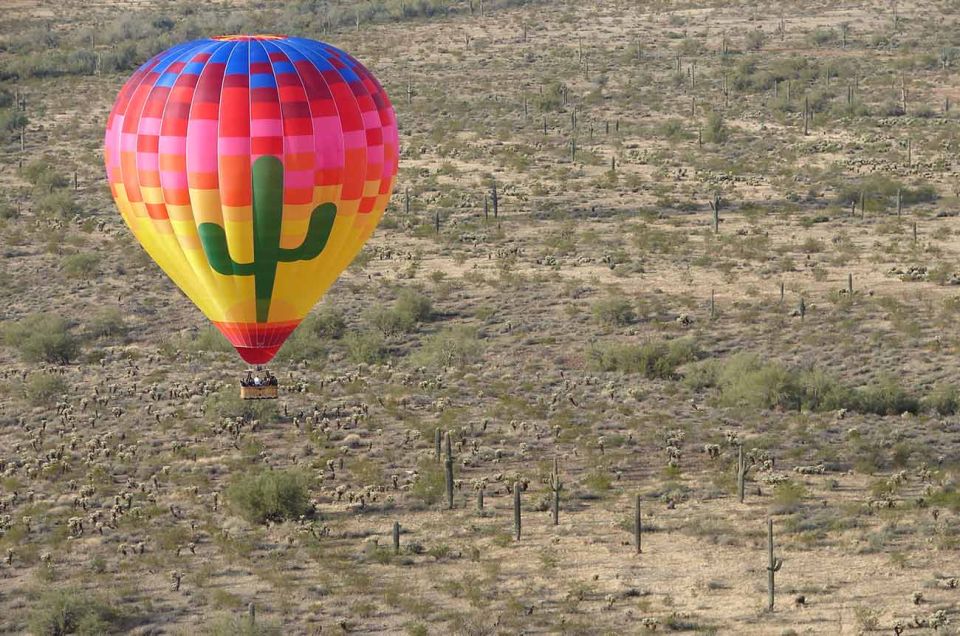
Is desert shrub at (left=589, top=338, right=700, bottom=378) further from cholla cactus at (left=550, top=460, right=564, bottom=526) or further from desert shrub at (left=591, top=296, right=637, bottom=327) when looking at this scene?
cholla cactus at (left=550, top=460, right=564, bottom=526)

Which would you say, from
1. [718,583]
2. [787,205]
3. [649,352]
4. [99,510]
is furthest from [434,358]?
[787,205]

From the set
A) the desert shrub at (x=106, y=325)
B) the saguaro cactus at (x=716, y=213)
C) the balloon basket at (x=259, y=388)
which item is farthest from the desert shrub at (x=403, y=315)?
the balloon basket at (x=259, y=388)

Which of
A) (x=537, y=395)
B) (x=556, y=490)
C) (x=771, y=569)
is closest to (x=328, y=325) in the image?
(x=537, y=395)

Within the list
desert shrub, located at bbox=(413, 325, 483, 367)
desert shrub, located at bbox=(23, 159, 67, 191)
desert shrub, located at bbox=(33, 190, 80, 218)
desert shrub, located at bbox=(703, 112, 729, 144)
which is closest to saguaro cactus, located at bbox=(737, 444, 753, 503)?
desert shrub, located at bbox=(413, 325, 483, 367)

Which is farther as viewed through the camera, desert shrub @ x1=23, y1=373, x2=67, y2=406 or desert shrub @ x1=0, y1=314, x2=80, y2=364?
desert shrub @ x1=0, y1=314, x2=80, y2=364

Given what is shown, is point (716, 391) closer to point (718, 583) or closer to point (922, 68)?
point (718, 583)

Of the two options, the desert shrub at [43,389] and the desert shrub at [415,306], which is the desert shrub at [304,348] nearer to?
the desert shrub at [415,306]

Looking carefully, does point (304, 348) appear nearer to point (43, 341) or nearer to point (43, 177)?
point (43, 341)
